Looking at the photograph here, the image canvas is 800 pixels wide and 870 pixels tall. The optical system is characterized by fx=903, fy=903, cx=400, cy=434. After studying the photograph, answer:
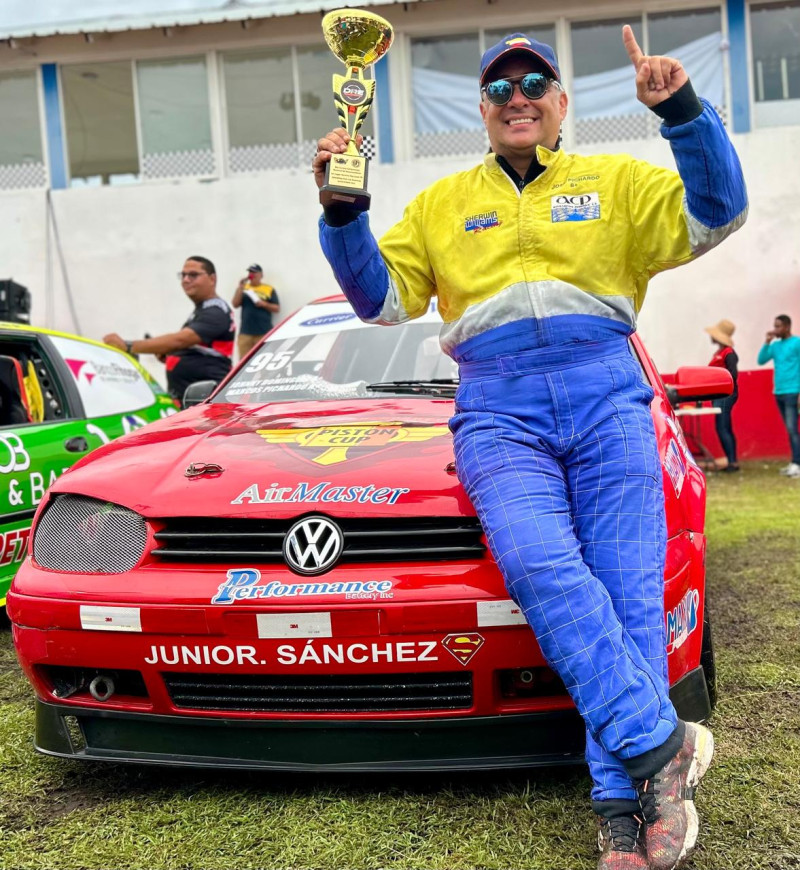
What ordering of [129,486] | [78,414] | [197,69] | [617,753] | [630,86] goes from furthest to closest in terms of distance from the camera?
[197,69]
[630,86]
[78,414]
[129,486]
[617,753]

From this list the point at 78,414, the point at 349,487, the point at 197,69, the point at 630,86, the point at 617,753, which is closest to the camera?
the point at 617,753

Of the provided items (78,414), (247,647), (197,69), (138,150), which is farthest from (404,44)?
(247,647)

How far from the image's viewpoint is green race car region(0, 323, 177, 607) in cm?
401

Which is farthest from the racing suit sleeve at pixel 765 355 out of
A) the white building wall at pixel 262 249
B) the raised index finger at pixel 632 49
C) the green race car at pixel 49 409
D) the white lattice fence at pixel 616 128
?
the raised index finger at pixel 632 49

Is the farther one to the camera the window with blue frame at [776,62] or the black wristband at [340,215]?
the window with blue frame at [776,62]

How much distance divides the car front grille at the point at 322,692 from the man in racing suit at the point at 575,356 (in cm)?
36

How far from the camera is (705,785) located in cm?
235

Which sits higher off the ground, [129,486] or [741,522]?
[129,486]

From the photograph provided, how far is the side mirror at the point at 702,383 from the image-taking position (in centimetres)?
332

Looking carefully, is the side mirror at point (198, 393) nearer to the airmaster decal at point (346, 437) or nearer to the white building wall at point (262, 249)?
the airmaster decal at point (346, 437)

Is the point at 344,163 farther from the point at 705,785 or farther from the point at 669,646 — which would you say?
the point at 705,785

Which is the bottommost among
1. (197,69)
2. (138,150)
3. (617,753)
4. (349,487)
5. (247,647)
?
(617,753)

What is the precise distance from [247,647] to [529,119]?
1528mm

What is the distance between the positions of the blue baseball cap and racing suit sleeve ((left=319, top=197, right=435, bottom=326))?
0.39 metres
